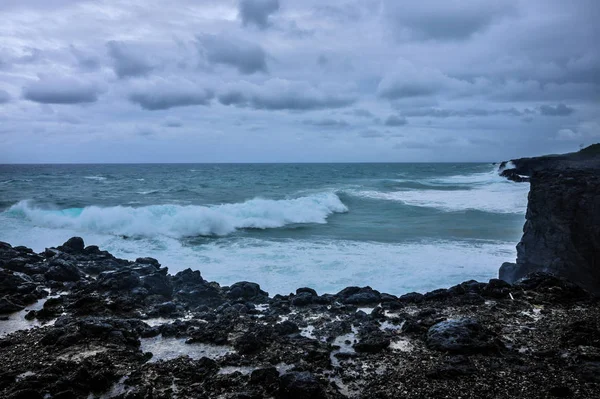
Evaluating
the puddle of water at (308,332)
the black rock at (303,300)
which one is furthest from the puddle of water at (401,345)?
the black rock at (303,300)

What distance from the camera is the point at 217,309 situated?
8.88 meters

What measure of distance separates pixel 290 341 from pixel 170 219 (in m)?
16.7

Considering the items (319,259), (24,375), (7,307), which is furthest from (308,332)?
(319,259)

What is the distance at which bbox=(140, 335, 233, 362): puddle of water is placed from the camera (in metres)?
6.63

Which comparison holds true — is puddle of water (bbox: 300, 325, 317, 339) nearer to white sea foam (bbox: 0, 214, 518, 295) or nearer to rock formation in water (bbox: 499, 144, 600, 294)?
white sea foam (bbox: 0, 214, 518, 295)

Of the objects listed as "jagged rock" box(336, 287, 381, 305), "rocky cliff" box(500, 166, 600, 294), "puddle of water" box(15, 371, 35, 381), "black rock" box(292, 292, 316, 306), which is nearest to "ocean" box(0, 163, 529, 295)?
"rocky cliff" box(500, 166, 600, 294)

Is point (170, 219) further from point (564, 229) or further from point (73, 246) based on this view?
point (564, 229)

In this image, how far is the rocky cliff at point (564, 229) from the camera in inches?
416

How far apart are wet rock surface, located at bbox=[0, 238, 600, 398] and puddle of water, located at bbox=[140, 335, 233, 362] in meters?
0.04

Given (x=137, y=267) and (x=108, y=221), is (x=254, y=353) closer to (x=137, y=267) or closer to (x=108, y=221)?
(x=137, y=267)

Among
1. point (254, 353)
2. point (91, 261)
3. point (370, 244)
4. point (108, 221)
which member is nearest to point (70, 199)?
point (108, 221)

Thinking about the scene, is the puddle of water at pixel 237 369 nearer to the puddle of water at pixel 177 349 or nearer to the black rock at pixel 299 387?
the puddle of water at pixel 177 349

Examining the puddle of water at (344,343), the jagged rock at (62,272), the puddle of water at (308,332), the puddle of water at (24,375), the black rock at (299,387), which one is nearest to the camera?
the black rock at (299,387)

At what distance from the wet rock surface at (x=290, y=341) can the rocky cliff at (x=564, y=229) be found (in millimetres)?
1610
